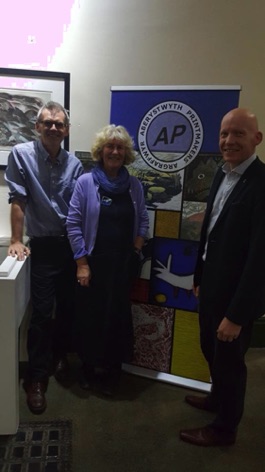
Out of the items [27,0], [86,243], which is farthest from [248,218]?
[27,0]

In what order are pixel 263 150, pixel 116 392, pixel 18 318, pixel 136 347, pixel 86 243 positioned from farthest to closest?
pixel 263 150 < pixel 136 347 < pixel 116 392 < pixel 86 243 < pixel 18 318

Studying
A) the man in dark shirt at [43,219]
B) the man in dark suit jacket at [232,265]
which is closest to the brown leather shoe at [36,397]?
the man in dark shirt at [43,219]

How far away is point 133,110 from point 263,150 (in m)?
0.96

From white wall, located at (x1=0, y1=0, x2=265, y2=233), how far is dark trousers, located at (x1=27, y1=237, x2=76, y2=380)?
0.46 metres

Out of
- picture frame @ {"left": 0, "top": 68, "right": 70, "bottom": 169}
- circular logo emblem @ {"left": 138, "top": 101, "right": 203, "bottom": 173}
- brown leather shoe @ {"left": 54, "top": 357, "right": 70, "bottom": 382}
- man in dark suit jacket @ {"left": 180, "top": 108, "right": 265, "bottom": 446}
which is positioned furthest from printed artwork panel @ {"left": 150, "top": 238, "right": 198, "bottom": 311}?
picture frame @ {"left": 0, "top": 68, "right": 70, "bottom": 169}

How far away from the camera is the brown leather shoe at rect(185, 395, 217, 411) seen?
1954 millimetres

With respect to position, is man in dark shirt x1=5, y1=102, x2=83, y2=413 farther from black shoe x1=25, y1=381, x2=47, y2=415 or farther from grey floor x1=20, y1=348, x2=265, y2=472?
grey floor x1=20, y1=348, x2=265, y2=472

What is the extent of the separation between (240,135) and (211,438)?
54.0 inches

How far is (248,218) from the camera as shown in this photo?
140 centimetres

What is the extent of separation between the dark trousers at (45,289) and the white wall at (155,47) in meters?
0.46

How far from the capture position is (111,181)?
1.90 meters

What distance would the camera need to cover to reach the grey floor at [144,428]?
5.18 ft

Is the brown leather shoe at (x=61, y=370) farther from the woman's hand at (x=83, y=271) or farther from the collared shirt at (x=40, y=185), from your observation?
the collared shirt at (x=40, y=185)

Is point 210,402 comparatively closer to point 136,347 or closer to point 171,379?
point 171,379
